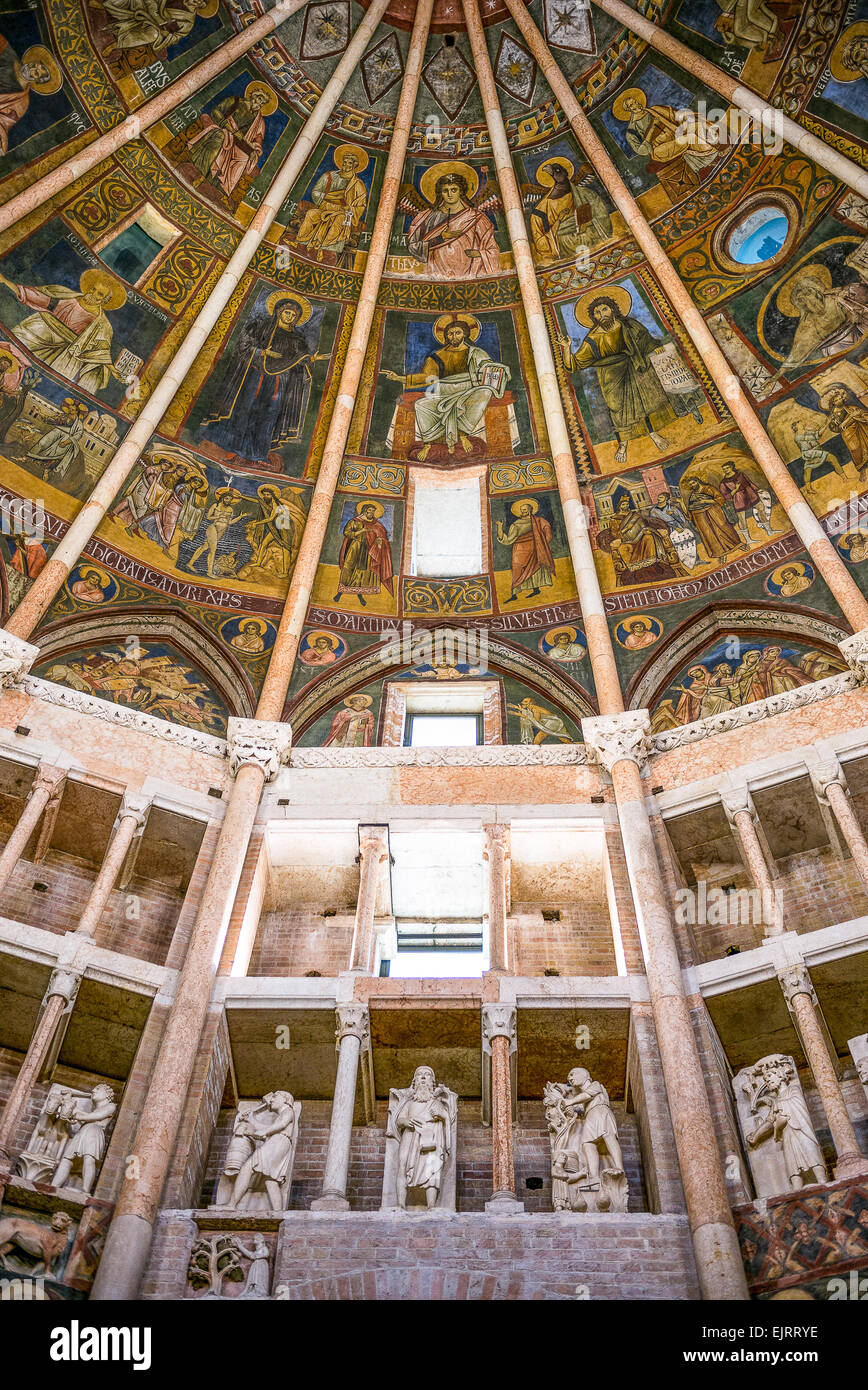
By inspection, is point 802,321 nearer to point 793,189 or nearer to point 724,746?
point 793,189

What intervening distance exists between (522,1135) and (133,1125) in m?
4.34

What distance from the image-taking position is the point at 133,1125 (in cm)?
1400

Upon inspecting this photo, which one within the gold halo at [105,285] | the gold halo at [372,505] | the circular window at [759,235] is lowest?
the gold halo at [372,505]

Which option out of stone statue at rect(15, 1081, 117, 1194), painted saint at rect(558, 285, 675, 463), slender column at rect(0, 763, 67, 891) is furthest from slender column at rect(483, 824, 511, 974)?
painted saint at rect(558, 285, 675, 463)

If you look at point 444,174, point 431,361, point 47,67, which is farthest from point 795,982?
point 47,67

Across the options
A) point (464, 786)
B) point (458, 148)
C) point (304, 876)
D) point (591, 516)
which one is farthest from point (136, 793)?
point (458, 148)

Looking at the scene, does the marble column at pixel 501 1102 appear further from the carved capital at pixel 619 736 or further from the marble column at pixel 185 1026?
the carved capital at pixel 619 736

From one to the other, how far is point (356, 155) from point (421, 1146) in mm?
17997

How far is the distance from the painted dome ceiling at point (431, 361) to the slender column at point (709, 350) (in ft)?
1.06

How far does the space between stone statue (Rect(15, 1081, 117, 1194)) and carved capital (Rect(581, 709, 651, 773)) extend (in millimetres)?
7772

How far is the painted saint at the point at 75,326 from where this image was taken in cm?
2114

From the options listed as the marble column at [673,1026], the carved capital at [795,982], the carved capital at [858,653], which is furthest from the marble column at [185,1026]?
the carved capital at [858,653]

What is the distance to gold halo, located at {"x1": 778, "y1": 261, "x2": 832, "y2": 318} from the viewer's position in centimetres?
2117

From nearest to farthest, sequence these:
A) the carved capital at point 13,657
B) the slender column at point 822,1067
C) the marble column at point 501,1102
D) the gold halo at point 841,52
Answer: the slender column at point 822,1067 < the marble column at point 501,1102 < the carved capital at point 13,657 < the gold halo at point 841,52
